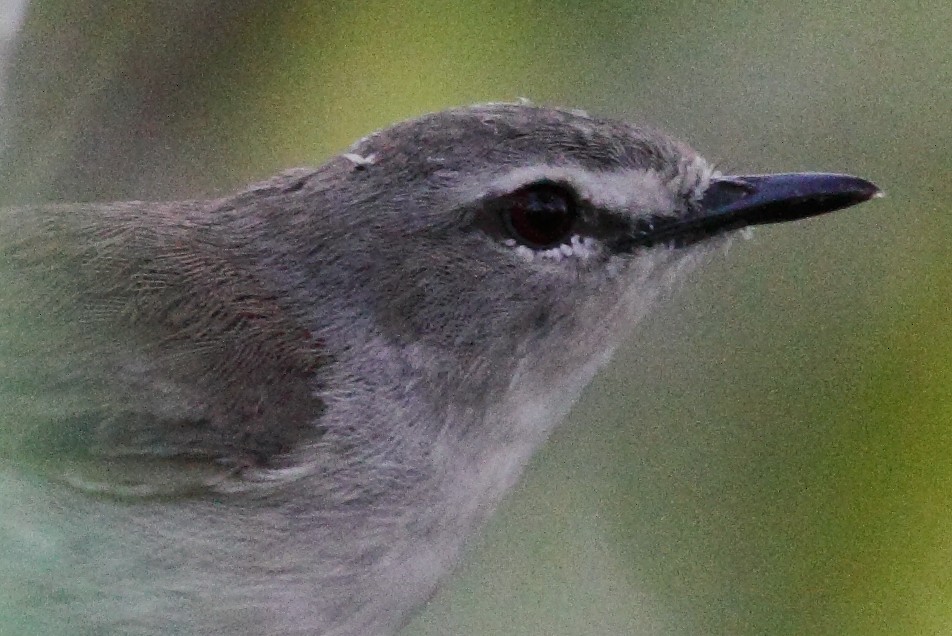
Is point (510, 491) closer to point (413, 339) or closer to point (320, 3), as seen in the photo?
point (413, 339)

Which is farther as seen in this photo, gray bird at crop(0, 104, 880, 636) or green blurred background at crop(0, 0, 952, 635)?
green blurred background at crop(0, 0, 952, 635)

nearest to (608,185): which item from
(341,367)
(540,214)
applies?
(540,214)

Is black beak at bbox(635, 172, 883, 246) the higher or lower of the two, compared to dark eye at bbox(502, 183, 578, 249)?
lower

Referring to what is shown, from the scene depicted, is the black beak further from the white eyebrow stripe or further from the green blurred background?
the green blurred background

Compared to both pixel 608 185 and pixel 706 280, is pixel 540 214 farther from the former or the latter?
pixel 706 280

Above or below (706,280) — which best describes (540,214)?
above

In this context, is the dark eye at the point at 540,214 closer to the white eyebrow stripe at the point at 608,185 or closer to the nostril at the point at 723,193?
the white eyebrow stripe at the point at 608,185

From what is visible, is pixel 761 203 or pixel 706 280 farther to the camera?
pixel 706 280

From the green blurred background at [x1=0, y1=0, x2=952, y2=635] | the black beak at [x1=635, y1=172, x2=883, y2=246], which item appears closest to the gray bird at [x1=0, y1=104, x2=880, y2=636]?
the black beak at [x1=635, y1=172, x2=883, y2=246]
